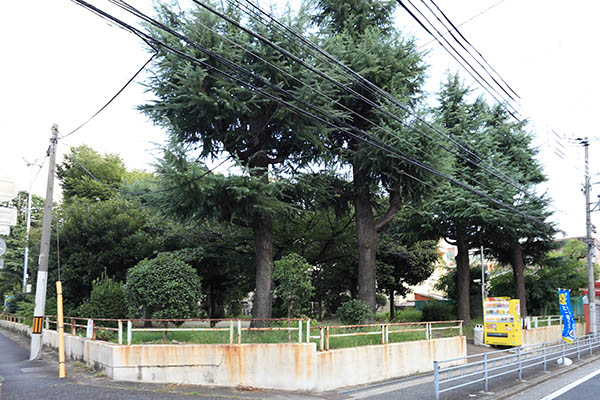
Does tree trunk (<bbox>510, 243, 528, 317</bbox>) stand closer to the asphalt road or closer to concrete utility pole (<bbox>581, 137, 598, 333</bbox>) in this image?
concrete utility pole (<bbox>581, 137, 598, 333</bbox>)

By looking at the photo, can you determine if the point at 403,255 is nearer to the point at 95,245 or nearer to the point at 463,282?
the point at 463,282

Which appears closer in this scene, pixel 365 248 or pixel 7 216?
pixel 7 216

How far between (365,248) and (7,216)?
1237cm

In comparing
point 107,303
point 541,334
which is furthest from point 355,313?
point 541,334

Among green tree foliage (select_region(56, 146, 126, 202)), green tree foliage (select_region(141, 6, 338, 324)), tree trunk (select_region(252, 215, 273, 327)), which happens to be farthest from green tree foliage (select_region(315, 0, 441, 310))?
green tree foliage (select_region(56, 146, 126, 202))

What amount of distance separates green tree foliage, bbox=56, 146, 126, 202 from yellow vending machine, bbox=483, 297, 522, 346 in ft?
97.2

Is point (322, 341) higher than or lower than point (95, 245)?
lower

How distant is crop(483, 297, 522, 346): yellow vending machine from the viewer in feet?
56.3

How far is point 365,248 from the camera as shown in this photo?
17.5m

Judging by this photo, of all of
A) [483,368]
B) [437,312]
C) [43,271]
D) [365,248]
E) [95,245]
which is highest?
[95,245]

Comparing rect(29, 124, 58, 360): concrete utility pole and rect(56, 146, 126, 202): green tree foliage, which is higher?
rect(56, 146, 126, 202): green tree foliage

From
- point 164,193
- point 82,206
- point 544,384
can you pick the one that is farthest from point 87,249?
point 544,384

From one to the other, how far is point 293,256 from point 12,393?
750cm

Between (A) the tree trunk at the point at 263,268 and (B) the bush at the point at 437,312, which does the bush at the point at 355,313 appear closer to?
(A) the tree trunk at the point at 263,268
